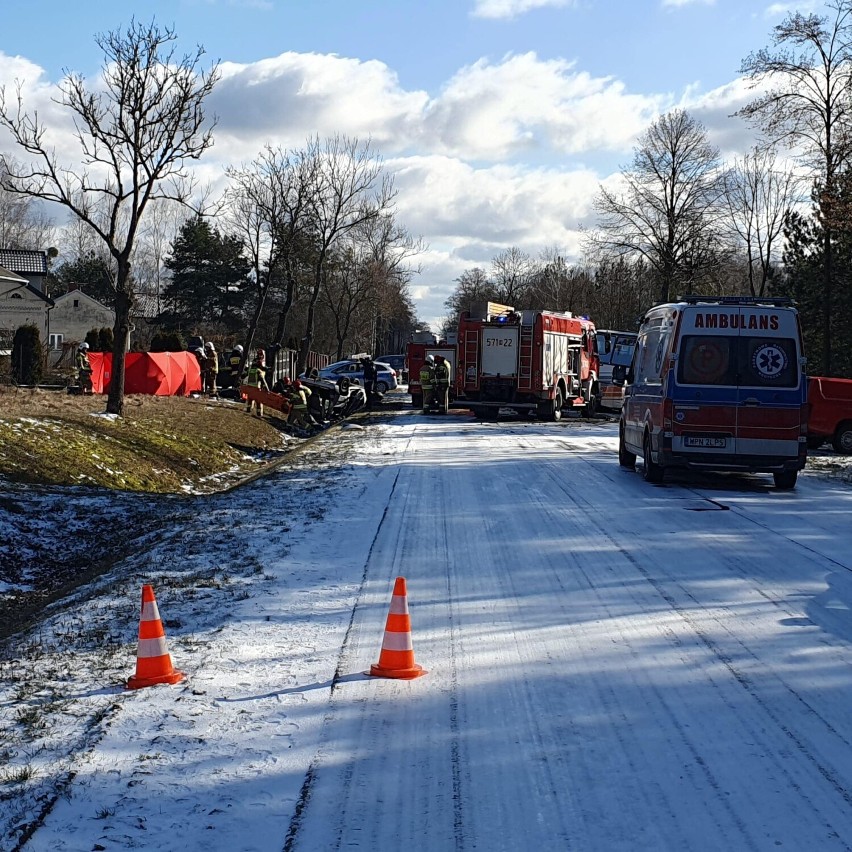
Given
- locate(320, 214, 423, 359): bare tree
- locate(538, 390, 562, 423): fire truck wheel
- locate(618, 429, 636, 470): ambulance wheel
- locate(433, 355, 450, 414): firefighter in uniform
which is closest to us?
locate(618, 429, 636, 470): ambulance wheel

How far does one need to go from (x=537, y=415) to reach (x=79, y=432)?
17.7m

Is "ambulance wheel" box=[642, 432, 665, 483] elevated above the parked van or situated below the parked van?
below

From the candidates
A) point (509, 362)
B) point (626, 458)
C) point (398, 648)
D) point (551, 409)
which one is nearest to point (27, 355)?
point (509, 362)

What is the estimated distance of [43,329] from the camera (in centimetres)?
7988

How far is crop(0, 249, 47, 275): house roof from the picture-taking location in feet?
281

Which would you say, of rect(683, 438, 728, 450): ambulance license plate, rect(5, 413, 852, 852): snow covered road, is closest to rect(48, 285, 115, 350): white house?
rect(683, 438, 728, 450): ambulance license plate

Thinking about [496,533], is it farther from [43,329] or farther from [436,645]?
[43,329]

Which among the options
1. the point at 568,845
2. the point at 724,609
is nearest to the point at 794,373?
the point at 724,609

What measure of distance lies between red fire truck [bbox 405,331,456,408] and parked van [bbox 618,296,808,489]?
2122 cm

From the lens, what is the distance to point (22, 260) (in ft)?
284

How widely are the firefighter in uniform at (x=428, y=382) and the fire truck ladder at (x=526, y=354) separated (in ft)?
8.84

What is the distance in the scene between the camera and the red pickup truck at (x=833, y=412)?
2244 cm

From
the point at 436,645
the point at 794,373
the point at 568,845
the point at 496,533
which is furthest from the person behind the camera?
the point at 794,373

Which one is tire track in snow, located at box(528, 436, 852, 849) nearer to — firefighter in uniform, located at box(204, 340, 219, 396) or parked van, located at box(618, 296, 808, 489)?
parked van, located at box(618, 296, 808, 489)
